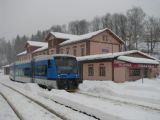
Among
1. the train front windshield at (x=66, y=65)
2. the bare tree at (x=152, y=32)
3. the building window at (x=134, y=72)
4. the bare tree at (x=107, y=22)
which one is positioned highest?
the bare tree at (x=107, y=22)

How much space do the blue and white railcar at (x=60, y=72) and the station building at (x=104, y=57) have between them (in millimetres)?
4513

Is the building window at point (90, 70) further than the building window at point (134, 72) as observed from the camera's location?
Yes

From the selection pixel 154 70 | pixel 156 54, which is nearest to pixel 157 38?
pixel 156 54

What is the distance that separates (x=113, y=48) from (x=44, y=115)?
36.2 m

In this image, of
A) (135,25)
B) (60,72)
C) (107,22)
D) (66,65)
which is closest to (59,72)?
(60,72)

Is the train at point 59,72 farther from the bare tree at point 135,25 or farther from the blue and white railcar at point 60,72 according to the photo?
the bare tree at point 135,25

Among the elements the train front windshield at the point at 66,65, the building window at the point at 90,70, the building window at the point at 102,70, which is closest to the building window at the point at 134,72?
the building window at the point at 102,70

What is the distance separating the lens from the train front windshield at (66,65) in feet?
71.8

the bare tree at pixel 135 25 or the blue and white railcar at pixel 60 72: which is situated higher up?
the bare tree at pixel 135 25

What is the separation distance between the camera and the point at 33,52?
223ft

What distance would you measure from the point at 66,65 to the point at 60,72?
100 centimetres

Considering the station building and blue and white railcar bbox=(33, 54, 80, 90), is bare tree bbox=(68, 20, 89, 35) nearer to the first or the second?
the station building

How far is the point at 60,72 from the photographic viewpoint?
2173 cm

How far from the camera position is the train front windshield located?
21891 mm
